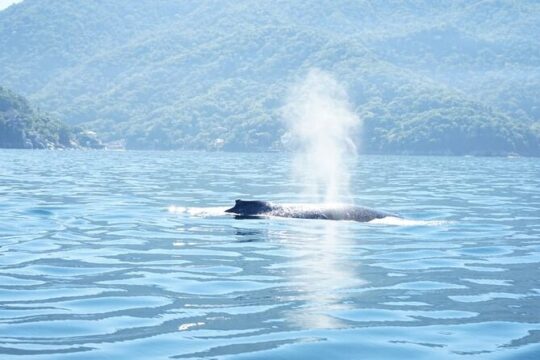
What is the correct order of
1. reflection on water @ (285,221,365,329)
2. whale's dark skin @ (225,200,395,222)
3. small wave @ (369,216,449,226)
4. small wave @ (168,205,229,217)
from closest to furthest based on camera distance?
1. reflection on water @ (285,221,365,329)
2. small wave @ (369,216,449,226)
3. whale's dark skin @ (225,200,395,222)
4. small wave @ (168,205,229,217)

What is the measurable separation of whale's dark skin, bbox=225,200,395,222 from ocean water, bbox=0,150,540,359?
661mm

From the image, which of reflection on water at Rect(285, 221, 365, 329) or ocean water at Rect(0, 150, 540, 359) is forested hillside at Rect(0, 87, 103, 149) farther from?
reflection on water at Rect(285, 221, 365, 329)

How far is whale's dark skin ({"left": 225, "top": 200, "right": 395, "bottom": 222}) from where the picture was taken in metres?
24.4

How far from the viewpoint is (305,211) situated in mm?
24875

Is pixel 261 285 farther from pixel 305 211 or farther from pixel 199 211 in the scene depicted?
pixel 199 211

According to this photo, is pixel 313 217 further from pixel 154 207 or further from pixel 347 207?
pixel 154 207

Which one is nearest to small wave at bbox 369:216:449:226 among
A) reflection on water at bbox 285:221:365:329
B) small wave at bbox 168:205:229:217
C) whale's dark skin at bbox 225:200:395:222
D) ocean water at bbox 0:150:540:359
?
ocean water at bbox 0:150:540:359

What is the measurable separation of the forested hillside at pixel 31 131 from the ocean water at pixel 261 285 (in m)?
124

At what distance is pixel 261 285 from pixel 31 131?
142617 millimetres

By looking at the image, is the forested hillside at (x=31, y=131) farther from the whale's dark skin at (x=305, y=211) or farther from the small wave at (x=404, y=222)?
the small wave at (x=404, y=222)

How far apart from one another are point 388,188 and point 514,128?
134571 millimetres

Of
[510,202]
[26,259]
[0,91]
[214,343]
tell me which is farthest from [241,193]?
[0,91]

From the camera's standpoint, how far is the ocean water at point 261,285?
10.4 meters

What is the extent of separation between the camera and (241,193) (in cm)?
3631
